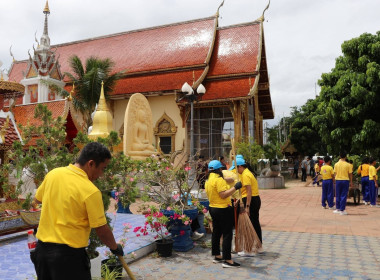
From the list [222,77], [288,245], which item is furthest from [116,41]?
[288,245]

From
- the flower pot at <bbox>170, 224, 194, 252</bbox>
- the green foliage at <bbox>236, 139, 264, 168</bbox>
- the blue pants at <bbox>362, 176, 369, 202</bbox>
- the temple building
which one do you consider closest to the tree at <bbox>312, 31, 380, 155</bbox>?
the blue pants at <bbox>362, 176, 369, 202</bbox>

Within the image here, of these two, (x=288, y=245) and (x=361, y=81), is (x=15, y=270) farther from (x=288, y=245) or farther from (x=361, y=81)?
(x=361, y=81)

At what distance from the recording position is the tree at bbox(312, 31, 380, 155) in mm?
9758

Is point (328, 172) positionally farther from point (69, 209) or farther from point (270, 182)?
point (69, 209)

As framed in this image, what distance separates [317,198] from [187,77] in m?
9.81

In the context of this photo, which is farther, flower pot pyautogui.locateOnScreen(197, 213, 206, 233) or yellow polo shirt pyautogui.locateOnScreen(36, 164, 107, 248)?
flower pot pyautogui.locateOnScreen(197, 213, 206, 233)

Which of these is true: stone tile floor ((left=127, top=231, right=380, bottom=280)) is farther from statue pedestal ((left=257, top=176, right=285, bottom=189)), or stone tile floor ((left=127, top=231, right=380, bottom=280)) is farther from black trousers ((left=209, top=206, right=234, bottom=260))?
statue pedestal ((left=257, top=176, right=285, bottom=189))

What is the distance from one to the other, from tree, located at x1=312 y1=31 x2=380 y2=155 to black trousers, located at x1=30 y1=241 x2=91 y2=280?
966 cm

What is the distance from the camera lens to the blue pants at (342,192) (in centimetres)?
805

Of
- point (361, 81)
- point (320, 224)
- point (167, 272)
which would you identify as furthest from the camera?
point (361, 81)

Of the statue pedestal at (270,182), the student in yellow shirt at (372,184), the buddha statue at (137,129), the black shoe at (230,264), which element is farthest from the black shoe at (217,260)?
the statue pedestal at (270,182)

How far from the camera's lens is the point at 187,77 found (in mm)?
18125

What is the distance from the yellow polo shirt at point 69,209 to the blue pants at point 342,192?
290 inches

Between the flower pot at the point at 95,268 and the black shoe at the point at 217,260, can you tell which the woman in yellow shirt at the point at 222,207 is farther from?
the flower pot at the point at 95,268
